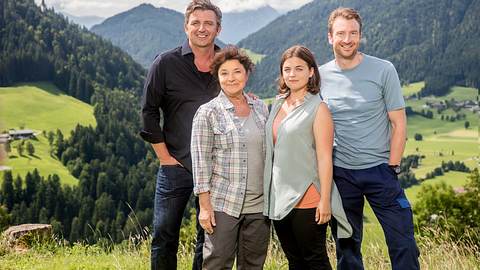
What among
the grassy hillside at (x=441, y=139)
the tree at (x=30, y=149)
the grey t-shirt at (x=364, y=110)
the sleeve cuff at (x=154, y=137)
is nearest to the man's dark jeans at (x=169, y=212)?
the sleeve cuff at (x=154, y=137)

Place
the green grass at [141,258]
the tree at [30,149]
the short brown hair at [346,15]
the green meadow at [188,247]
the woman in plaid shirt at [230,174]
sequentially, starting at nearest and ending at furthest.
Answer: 1. the woman in plaid shirt at [230,174]
2. the short brown hair at [346,15]
3. the green grass at [141,258]
4. the green meadow at [188,247]
5. the tree at [30,149]

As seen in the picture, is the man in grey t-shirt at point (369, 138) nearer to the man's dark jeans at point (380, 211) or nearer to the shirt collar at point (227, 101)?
the man's dark jeans at point (380, 211)

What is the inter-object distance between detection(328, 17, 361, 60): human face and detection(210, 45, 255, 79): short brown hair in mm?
827

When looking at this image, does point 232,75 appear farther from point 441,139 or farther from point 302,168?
point 441,139

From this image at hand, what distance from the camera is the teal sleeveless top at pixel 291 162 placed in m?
4.23

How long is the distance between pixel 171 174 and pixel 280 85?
1420 millimetres

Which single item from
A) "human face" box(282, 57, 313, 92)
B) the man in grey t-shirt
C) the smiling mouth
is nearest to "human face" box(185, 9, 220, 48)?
"human face" box(282, 57, 313, 92)

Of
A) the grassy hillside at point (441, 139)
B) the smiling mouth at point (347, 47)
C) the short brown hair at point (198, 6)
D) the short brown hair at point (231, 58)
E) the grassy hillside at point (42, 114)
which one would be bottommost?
the grassy hillside at point (441, 139)

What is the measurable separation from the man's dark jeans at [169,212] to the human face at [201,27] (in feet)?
4.07

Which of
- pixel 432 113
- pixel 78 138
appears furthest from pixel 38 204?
pixel 432 113

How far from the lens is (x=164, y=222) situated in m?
5.06

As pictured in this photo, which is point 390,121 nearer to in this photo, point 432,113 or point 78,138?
point 78,138

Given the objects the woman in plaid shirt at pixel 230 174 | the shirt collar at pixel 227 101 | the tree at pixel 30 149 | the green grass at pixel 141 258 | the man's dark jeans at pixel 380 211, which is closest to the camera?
the woman in plaid shirt at pixel 230 174

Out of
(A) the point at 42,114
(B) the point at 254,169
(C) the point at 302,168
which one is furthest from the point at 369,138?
(A) the point at 42,114
